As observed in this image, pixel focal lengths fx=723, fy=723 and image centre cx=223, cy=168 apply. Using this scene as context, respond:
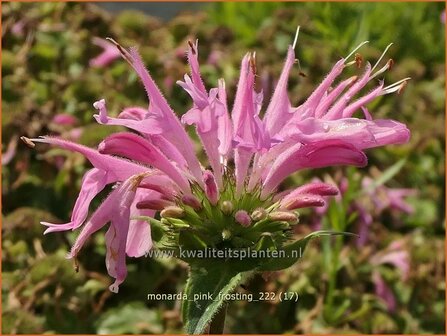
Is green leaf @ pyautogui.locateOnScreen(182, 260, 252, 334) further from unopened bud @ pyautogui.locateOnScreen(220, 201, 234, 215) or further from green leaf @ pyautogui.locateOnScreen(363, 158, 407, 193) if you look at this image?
green leaf @ pyautogui.locateOnScreen(363, 158, 407, 193)

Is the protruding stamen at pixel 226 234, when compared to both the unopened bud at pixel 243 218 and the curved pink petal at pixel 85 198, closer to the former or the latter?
the unopened bud at pixel 243 218

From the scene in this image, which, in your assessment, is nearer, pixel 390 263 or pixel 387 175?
pixel 387 175

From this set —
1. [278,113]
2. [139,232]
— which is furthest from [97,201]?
[278,113]

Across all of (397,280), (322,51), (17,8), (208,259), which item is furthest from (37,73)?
(208,259)

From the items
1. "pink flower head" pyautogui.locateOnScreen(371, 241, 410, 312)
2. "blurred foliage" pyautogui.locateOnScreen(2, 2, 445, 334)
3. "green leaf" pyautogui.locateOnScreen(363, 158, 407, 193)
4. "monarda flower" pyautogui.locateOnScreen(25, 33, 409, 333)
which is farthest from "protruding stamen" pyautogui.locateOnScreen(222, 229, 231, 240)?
"pink flower head" pyautogui.locateOnScreen(371, 241, 410, 312)

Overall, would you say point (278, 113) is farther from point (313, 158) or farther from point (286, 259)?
point (286, 259)

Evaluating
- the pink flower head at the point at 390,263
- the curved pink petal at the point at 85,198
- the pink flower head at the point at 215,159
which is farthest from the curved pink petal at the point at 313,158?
the pink flower head at the point at 390,263
